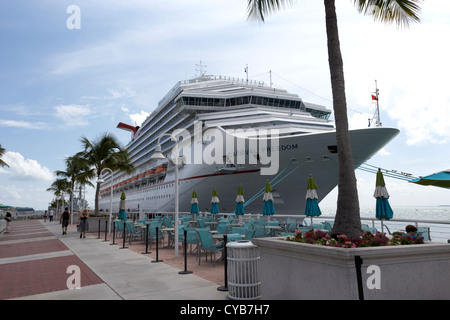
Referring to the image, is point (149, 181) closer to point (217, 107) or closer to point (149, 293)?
point (217, 107)

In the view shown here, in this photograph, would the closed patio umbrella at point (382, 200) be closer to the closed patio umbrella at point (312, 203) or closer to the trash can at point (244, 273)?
the closed patio umbrella at point (312, 203)

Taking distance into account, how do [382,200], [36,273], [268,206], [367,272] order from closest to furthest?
1. [367,272]
2. [36,273]
3. [382,200]
4. [268,206]

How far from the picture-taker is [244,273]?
5.43 metres

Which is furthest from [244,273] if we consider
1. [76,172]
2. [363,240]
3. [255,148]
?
[76,172]

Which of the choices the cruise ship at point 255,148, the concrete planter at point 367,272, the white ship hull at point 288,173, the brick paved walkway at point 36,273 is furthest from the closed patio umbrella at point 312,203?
the white ship hull at point 288,173

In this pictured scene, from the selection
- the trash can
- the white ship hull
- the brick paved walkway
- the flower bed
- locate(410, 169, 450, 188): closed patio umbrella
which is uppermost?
the white ship hull

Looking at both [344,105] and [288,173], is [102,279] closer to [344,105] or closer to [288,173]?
[344,105]

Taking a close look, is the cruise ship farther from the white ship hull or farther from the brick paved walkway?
the brick paved walkway

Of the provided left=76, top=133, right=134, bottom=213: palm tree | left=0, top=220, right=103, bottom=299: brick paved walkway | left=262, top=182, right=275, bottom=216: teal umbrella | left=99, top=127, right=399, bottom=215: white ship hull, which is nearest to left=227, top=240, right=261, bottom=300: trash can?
left=0, top=220, right=103, bottom=299: brick paved walkway

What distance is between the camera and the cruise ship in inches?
802

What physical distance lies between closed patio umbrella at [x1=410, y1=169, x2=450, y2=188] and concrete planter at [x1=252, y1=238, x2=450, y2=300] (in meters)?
3.42

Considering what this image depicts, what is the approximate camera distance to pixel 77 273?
26.0ft

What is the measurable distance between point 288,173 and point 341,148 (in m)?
16.3
